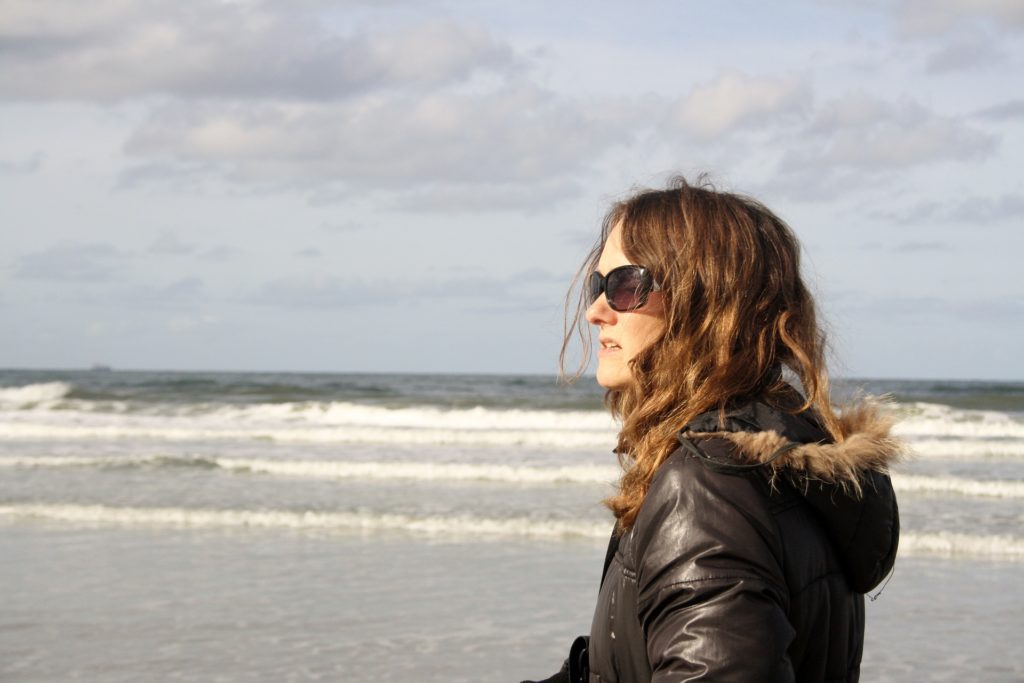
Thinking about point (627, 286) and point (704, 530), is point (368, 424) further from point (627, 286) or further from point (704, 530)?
point (704, 530)

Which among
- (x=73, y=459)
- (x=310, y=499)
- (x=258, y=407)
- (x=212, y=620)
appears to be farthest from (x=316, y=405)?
(x=212, y=620)

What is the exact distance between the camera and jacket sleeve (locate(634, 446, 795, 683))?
4.58 ft

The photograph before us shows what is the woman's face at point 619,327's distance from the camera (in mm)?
1794

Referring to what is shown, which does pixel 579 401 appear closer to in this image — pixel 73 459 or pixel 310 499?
pixel 73 459

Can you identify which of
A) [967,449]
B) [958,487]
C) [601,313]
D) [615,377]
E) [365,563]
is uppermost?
[601,313]

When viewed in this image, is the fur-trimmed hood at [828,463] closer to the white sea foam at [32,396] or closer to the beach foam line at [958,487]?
the beach foam line at [958,487]

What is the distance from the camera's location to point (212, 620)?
21.9ft

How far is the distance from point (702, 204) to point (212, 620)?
5.67 metres

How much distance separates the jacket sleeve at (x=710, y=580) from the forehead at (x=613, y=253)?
0.43m

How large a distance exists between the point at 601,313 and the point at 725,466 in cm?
48

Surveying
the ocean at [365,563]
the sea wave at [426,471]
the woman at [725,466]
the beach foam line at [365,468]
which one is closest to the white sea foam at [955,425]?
the ocean at [365,563]

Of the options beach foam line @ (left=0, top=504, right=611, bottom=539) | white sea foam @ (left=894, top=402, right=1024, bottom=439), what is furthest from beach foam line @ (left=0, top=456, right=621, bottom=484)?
white sea foam @ (left=894, top=402, right=1024, bottom=439)

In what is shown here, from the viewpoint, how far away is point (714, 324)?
5.61 feet

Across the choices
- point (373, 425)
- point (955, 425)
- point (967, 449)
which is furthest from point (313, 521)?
point (955, 425)
